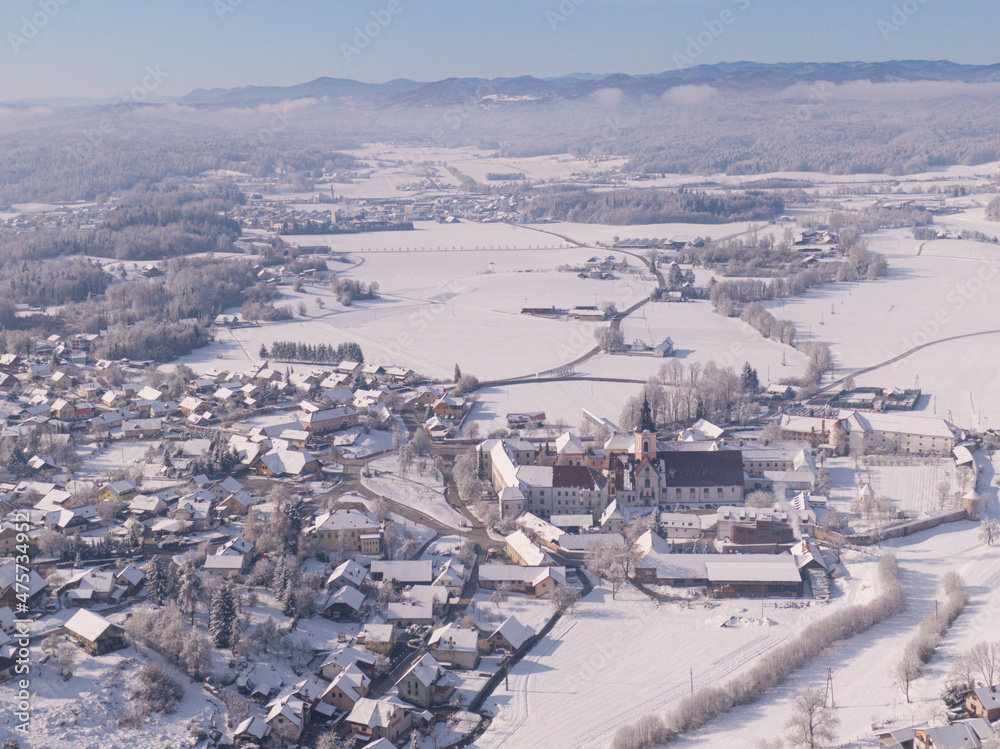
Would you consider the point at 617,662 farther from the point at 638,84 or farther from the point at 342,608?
the point at 638,84

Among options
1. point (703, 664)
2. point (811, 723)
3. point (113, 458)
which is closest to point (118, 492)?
point (113, 458)

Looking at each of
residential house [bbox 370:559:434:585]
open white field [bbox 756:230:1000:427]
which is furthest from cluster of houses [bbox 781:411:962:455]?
residential house [bbox 370:559:434:585]

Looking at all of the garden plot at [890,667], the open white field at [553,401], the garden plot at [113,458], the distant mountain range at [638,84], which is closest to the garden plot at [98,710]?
the garden plot at [890,667]

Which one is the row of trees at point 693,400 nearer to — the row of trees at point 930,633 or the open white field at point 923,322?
the open white field at point 923,322

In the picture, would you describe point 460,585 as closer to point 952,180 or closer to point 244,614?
point 244,614

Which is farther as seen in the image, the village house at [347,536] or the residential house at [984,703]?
the village house at [347,536]

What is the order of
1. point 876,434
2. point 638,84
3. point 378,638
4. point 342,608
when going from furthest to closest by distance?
point 638,84
point 876,434
point 342,608
point 378,638

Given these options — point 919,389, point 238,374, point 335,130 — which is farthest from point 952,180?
point 335,130
